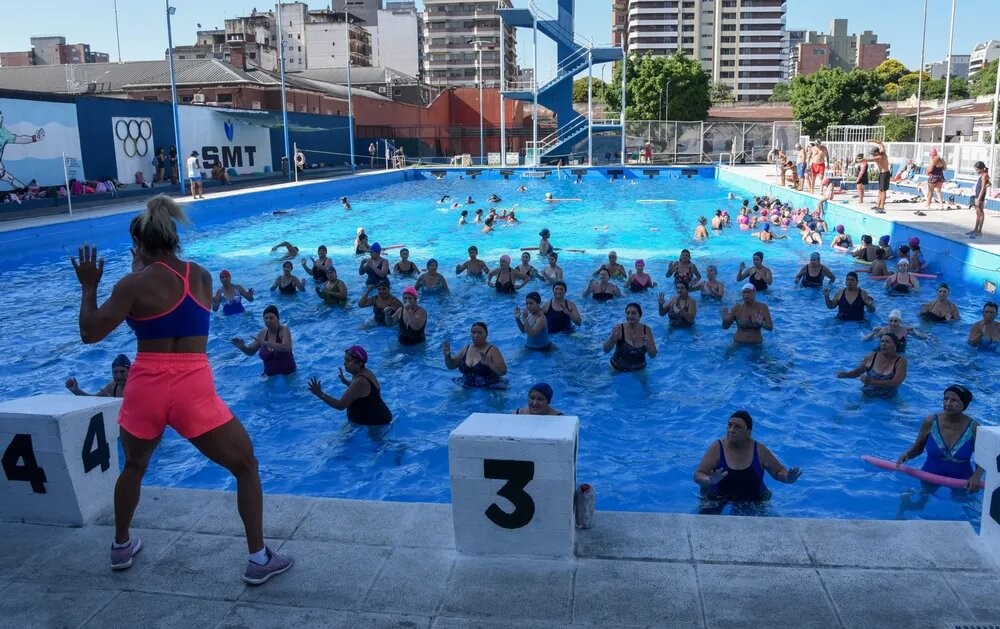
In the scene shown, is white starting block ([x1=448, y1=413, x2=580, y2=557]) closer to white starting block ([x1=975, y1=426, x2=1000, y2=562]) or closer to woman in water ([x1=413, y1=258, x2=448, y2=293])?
white starting block ([x1=975, y1=426, x2=1000, y2=562])

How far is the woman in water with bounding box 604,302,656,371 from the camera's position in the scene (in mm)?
9266

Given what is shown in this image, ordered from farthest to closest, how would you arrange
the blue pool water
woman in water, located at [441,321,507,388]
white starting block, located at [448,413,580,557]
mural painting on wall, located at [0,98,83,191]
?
mural painting on wall, located at [0,98,83,191] → woman in water, located at [441,321,507,388] → the blue pool water → white starting block, located at [448,413,580,557]

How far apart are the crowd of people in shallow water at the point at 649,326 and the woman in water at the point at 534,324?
0.01 metres

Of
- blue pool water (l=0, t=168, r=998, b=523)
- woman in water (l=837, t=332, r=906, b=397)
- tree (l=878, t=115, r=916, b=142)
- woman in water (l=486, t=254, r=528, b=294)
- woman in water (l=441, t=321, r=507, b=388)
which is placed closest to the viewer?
blue pool water (l=0, t=168, r=998, b=523)

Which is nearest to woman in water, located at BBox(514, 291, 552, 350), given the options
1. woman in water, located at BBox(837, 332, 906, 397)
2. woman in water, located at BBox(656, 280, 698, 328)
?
woman in water, located at BBox(656, 280, 698, 328)

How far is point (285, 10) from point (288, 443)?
95692 mm

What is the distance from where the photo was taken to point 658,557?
365 centimetres

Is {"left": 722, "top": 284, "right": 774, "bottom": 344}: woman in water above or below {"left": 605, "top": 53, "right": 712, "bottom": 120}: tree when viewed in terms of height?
below

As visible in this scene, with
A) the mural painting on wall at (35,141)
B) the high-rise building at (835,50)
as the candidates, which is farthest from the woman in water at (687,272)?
the high-rise building at (835,50)

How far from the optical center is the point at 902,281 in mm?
13141

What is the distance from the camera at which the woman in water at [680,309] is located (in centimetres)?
1116

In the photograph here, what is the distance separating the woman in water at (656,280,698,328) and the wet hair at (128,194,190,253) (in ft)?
28.0

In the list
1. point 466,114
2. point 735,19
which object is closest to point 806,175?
point 466,114

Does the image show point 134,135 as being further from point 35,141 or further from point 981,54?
point 981,54
